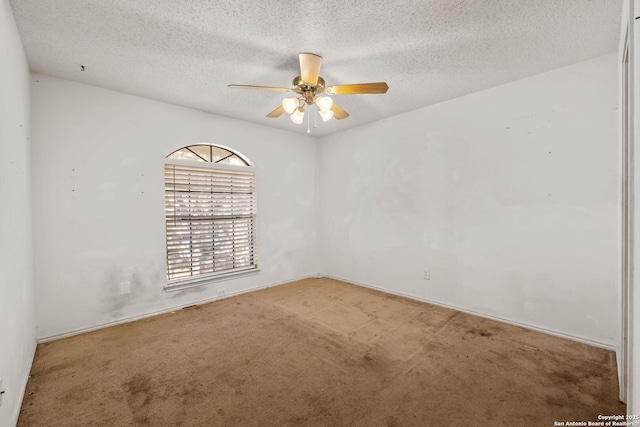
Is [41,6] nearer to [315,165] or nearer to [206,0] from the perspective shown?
[206,0]

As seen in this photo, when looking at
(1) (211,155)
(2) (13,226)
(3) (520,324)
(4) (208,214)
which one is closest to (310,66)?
(2) (13,226)

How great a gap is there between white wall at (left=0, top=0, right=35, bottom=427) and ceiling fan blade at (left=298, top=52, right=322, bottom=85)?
1.74 meters

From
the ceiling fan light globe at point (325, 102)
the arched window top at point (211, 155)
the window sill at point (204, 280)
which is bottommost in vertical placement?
the window sill at point (204, 280)

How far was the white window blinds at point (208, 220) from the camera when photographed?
3537 mm

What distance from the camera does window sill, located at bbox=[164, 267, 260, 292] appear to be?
Result: 3491 millimetres

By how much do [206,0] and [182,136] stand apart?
A: 2.10 meters

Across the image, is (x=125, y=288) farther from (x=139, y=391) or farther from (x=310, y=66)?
(x=310, y=66)

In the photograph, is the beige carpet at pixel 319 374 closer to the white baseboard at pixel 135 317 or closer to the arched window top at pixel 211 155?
the white baseboard at pixel 135 317

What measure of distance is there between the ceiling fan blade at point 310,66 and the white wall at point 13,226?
1.74 meters

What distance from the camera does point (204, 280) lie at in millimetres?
3738

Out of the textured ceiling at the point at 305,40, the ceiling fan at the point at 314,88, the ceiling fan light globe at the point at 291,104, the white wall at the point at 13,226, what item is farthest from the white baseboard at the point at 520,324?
the white wall at the point at 13,226

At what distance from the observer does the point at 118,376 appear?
6.98 ft

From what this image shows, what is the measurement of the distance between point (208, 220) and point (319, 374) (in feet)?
8.31

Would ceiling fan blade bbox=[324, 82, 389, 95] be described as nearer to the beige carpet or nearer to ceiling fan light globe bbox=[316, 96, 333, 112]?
ceiling fan light globe bbox=[316, 96, 333, 112]
